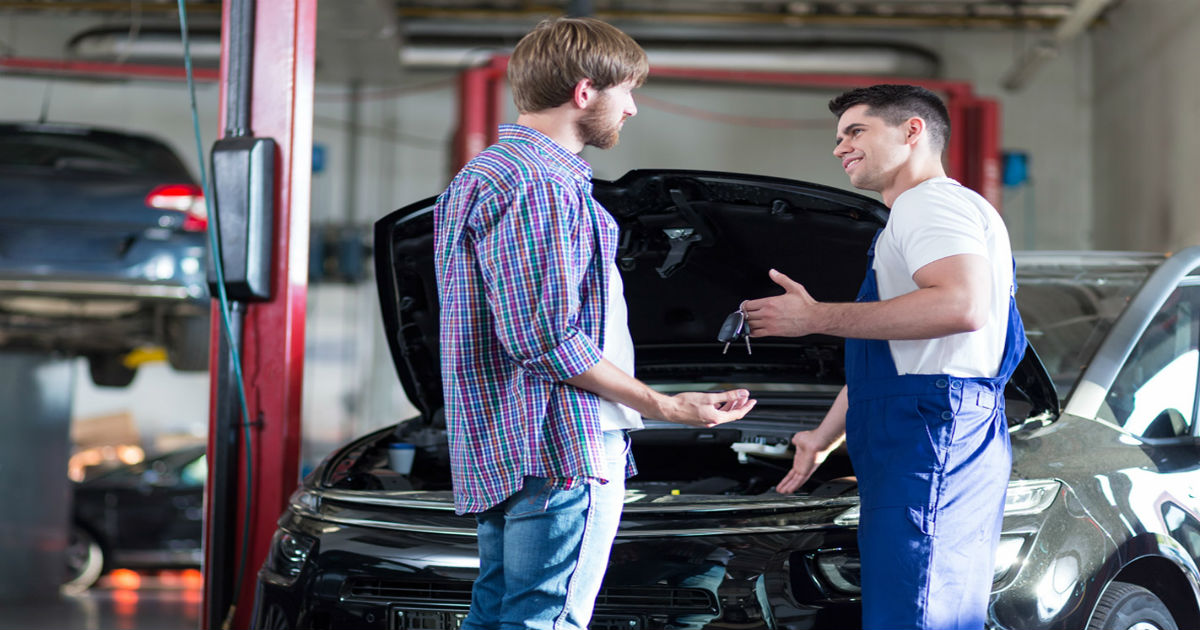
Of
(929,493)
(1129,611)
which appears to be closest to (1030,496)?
(1129,611)

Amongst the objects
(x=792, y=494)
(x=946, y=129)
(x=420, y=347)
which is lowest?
(x=792, y=494)

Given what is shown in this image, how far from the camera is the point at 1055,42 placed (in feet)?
31.5

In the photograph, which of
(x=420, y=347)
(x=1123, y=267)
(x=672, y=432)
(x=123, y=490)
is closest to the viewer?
(x=420, y=347)

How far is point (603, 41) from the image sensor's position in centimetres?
175

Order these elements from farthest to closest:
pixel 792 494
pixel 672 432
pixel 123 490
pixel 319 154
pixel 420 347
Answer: pixel 319 154 → pixel 123 490 → pixel 672 432 → pixel 420 347 → pixel 792 494

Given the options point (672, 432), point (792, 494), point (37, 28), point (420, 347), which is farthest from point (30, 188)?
point (37, 28)

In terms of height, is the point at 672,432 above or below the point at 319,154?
below

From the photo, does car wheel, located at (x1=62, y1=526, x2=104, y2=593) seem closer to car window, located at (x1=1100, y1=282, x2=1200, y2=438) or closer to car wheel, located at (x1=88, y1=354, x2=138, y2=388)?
car wheel, located at (x1=88, y1=354, x2=138, y2=388)

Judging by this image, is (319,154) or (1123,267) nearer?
(1123,267)

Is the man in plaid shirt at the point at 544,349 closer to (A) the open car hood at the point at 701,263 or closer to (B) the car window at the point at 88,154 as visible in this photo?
(A) the open car hood at the point at 701,263

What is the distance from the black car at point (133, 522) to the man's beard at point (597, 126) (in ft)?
21.7

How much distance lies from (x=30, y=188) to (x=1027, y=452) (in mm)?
4508

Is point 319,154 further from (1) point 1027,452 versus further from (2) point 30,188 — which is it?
(1) point 1027,452

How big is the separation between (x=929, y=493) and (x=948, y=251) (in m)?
0.40
